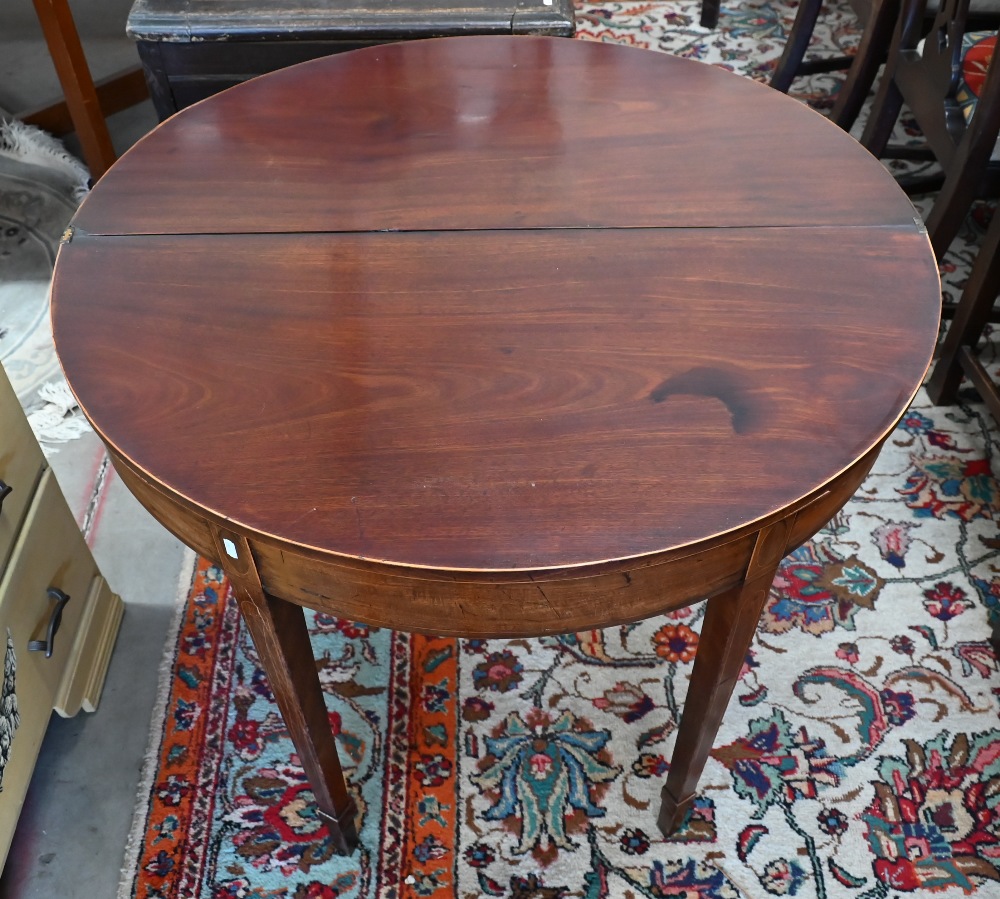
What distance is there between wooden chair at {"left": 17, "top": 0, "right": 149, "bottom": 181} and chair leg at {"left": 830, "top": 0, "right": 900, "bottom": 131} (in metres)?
1.62

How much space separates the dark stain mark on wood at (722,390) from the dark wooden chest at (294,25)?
0.94 metres

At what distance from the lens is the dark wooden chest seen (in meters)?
1.61

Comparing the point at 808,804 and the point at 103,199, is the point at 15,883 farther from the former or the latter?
the point at 808,804

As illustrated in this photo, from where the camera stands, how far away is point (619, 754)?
4.46ft

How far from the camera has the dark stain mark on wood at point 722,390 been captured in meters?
0.85

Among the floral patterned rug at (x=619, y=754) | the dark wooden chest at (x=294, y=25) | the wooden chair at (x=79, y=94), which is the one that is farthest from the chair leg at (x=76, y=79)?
the floral patterned rug at (x=619, y=754)

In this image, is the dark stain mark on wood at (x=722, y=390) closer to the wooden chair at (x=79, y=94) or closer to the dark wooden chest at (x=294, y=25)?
the dark wooden chest at (x=294, y=25)

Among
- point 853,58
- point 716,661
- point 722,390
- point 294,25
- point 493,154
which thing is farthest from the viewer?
point 853,58

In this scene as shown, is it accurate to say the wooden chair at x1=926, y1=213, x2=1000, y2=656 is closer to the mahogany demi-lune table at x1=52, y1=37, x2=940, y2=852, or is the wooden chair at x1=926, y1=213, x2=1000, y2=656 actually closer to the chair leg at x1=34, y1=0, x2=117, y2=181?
the mahogany demi-lune table at x1=52, y1=37, x2=940, y2=852

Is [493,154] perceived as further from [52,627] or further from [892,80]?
[892,80]

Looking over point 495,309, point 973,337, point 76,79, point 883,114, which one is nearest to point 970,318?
point 973,337

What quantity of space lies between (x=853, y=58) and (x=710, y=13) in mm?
740

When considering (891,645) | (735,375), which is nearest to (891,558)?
(891,645)

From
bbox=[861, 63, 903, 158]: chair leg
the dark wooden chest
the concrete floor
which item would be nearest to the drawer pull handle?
the concrete floor
